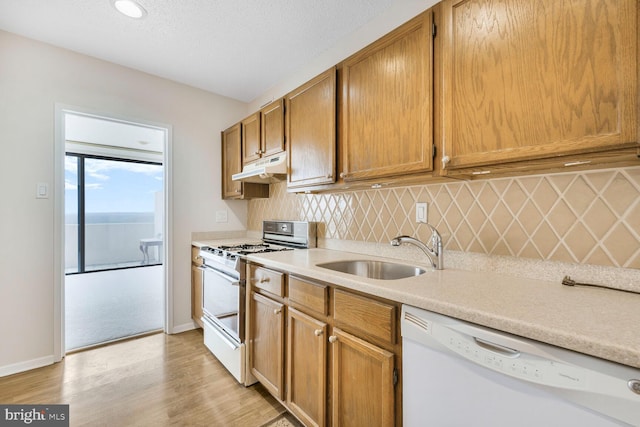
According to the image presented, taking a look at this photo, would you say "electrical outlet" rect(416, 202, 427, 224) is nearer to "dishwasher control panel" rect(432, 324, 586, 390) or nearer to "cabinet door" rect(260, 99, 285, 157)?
"dishwasher control panel" rect(432, 324, 586, 390)

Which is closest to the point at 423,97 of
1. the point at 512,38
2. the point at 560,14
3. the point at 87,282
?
the point at 512,38

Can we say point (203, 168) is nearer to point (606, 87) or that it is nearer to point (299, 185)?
point (299, 185)

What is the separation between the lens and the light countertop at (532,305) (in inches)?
25.8

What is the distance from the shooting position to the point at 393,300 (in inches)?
42.1

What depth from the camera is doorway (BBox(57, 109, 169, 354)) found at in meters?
3.55

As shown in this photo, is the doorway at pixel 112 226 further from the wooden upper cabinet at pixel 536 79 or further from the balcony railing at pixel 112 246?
the wooden upper cabinet at pixel 536 79

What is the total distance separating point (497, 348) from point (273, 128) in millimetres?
2103

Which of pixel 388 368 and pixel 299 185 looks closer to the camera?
pixel 388 368

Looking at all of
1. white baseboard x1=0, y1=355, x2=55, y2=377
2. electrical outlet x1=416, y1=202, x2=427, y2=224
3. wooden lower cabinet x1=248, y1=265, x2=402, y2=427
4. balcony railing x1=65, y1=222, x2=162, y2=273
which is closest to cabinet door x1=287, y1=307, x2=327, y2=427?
wooden lower cabinet x1=248, y1=265, x2=402, y2=427

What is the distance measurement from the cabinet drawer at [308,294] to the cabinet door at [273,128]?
1.17 metres

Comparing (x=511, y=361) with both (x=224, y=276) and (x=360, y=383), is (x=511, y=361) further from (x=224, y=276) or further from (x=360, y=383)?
(x=224, y=276)

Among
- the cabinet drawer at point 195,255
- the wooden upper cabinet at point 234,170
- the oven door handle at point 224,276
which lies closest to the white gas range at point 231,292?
→ the oven door handle at point 224,276

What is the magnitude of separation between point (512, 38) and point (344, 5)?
1.17 meters

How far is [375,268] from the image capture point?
176cm
